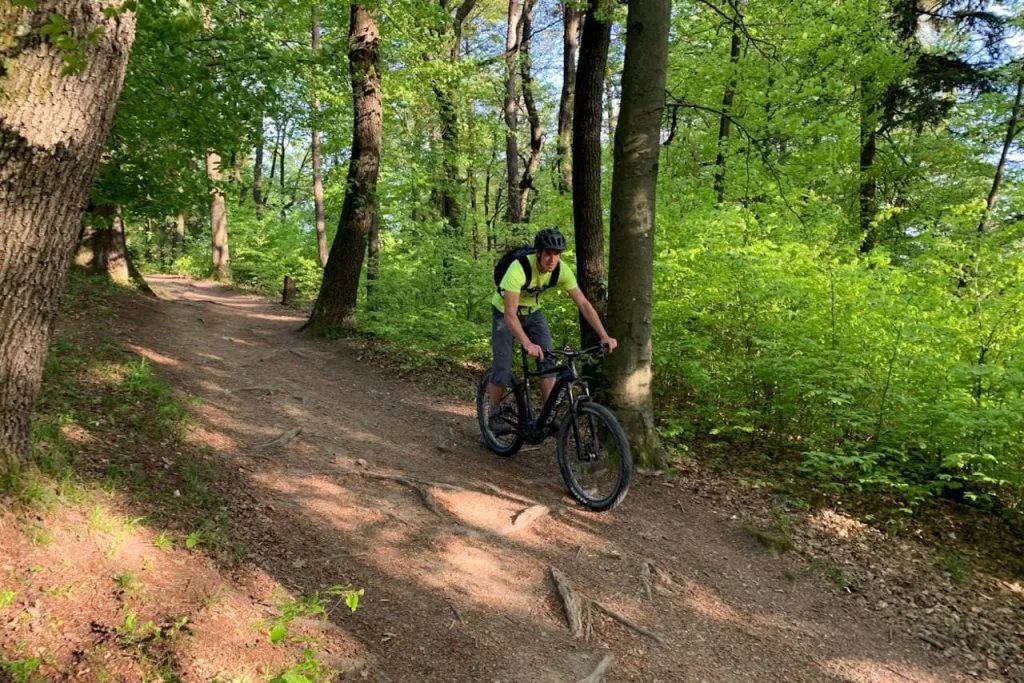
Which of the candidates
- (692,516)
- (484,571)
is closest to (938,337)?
(692,516)

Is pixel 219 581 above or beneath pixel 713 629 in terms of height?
above

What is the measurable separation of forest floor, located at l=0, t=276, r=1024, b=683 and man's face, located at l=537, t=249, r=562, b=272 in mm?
2008

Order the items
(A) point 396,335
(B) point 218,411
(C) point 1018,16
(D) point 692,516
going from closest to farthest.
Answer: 1. (D) point 692,516
2. (B) point 218,411
3. (A) point 396,335
4. (C) point 1018,16

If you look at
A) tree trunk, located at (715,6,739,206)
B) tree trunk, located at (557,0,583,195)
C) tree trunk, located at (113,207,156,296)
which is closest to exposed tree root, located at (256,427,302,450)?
tree trunk, located at (557,0,583,195)

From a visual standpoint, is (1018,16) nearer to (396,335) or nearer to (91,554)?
(396,335)

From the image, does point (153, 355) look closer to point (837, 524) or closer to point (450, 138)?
point (837, 524)

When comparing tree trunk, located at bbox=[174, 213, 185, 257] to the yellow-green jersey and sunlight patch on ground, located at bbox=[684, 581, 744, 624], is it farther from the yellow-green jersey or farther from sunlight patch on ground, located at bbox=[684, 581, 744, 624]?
sunlight patch on ground, located at bbox=[684, 581, 744, 624]

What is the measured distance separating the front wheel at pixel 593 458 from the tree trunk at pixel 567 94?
8205 millimetres

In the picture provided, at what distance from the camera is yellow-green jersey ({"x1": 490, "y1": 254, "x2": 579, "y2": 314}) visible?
17.3 ft

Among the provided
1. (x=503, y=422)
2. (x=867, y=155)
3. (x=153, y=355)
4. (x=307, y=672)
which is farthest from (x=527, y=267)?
(x=867, y=155)

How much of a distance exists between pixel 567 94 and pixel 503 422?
10.1 m

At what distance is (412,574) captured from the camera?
3.92 metres

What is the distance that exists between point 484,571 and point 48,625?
237 centimetres

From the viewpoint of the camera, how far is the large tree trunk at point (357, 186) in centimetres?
1046
